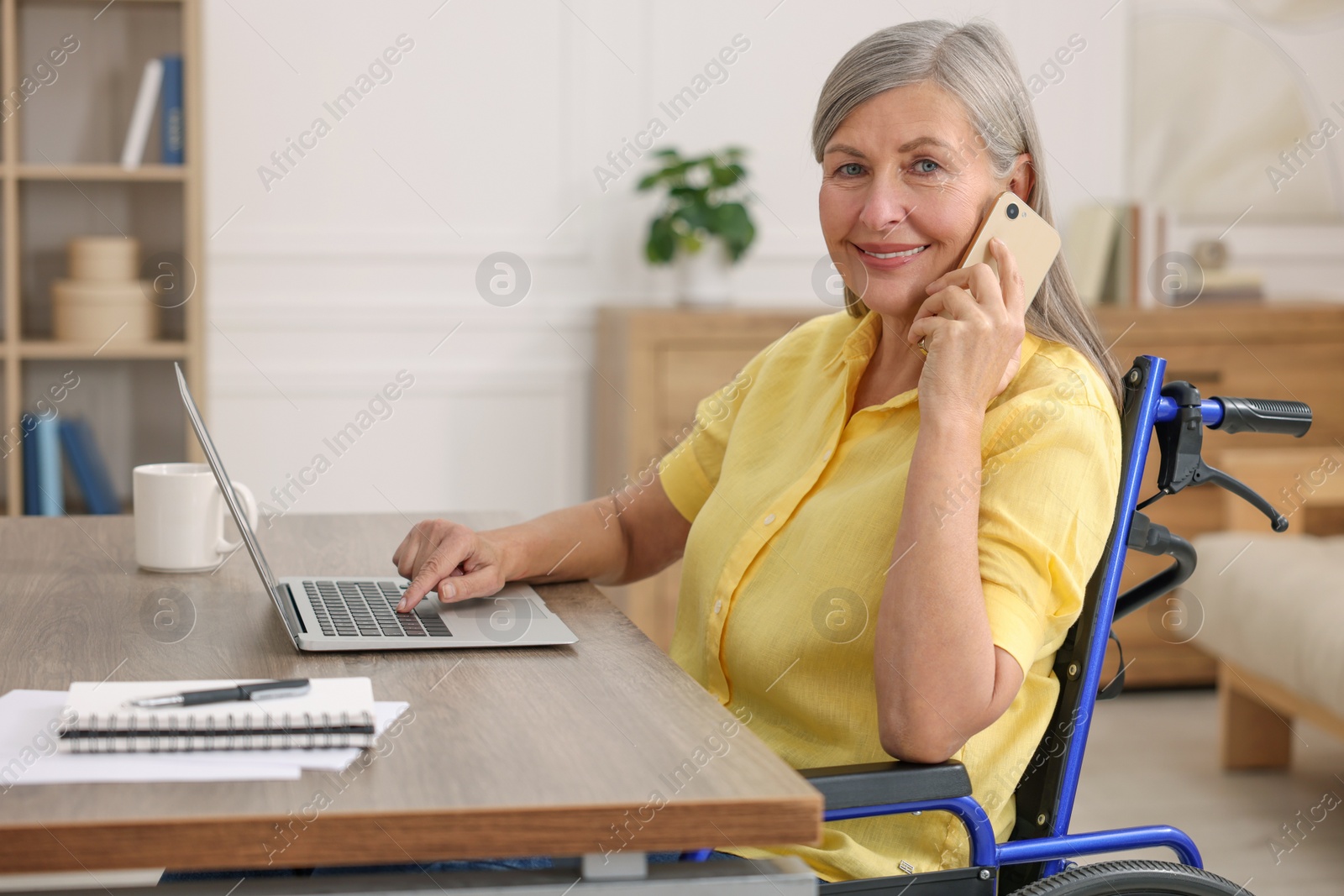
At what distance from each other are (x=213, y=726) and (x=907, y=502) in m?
0.60

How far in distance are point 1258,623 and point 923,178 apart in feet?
6.25

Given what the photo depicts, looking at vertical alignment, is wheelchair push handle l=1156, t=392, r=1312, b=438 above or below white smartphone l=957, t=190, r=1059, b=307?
below

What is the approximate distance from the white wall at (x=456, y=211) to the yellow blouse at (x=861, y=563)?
2.15m

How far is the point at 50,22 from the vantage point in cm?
324

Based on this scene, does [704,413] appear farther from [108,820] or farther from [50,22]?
[50,22]

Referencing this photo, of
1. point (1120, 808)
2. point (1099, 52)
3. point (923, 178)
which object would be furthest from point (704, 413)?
point (1099, 52)

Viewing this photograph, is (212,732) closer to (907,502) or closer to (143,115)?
(907,502)

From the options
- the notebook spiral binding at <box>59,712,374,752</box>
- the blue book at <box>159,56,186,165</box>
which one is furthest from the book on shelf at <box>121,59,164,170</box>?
the notebook spiral binding at <box>59,712,374,752</box>

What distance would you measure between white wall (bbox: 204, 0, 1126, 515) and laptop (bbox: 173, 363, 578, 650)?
2.14 m

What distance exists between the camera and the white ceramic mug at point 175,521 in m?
1.54

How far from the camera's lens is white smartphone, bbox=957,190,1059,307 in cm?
134

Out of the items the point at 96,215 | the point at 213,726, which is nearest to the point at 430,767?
the point at 213,726

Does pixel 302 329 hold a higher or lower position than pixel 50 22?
lower

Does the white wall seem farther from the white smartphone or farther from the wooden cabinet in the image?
the white smartphone
